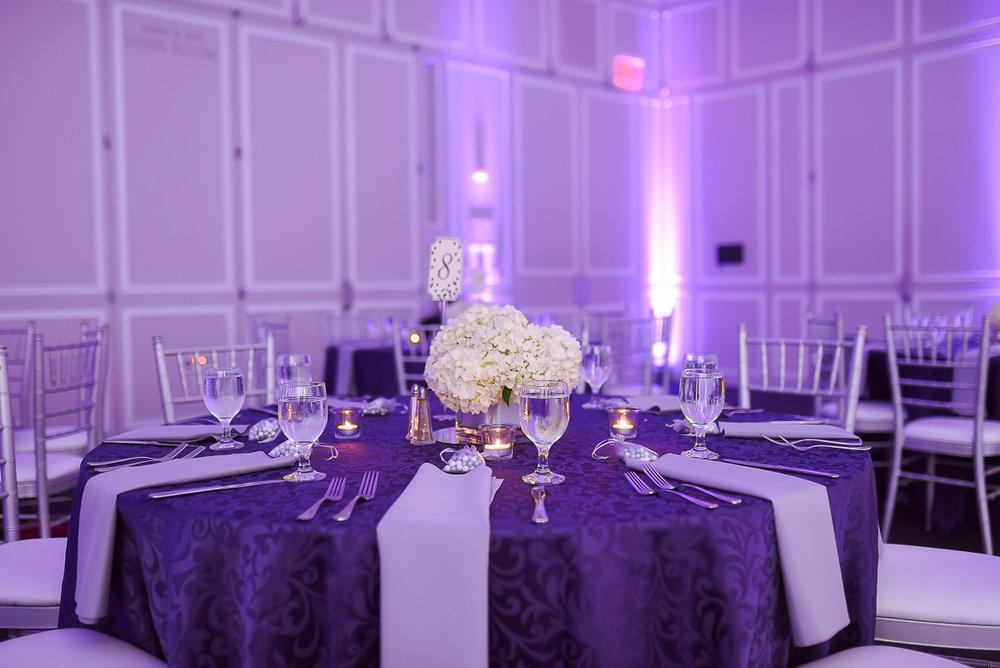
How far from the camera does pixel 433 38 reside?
6.25 m

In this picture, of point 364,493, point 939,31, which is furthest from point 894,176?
point 364,493

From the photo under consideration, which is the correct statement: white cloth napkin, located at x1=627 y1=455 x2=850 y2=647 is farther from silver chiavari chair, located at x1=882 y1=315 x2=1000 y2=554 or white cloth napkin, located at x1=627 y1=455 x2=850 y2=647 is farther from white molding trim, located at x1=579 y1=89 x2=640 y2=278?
white molding trim, located at x1=579 y1=89 x2=640 y2=278

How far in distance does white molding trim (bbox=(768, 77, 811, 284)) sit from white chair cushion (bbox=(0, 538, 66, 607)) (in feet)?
20.8

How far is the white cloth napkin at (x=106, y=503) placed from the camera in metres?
1.19

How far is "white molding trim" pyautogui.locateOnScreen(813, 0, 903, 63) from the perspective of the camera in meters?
6.22

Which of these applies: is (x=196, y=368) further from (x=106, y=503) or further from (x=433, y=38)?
(x=433, y=38)

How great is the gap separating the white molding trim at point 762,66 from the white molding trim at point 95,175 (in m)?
→ 5.23

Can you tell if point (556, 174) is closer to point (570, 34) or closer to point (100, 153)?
point (570, 34)

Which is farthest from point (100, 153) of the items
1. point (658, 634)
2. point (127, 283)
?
point (658, 634)

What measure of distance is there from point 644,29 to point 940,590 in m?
7.04

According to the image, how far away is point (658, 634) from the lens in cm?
108

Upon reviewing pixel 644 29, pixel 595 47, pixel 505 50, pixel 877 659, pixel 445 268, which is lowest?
pixel 877 659

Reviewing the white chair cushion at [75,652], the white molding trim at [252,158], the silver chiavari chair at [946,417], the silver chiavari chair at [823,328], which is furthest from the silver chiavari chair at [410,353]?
the silver chiavari chair at [823,328]

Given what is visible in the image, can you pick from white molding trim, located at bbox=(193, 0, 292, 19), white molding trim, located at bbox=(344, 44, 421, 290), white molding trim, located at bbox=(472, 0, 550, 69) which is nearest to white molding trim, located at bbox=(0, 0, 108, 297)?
white molding trim, located at bbox=(193, 0, 292, 19)
